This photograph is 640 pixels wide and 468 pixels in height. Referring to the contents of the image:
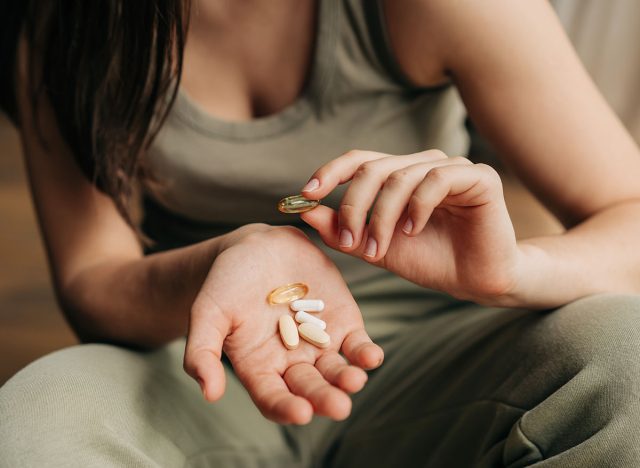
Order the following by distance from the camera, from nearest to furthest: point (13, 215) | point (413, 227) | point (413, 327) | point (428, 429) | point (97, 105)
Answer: point (413, 227), point (428, 429), point (97, 105), point (413, 327), point (13, 215)

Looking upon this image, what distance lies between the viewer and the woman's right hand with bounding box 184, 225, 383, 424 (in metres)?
0.60

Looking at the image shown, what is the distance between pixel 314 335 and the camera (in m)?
0.68

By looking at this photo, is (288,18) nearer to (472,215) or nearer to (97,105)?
(97,105)

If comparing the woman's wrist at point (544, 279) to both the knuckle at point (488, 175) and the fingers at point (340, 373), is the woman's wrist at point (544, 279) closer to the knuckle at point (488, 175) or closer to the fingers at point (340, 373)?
the knuckle at point (488, 175)

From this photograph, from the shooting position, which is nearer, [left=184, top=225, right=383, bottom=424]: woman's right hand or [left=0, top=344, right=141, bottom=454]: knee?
[left=184, top=225, right=383, bottom=424]: woman's right hand

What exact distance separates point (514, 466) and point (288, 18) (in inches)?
25.7

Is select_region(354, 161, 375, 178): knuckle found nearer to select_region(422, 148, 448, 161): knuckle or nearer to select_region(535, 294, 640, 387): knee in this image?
select_region(422, 148, 448, 161): knuckle

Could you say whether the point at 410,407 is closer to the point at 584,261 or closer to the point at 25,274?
the point at 584,261

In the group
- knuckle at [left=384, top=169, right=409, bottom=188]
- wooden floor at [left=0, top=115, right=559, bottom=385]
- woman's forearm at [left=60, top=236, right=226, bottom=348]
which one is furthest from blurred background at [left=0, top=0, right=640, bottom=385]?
knuckle at [left=384, top=169, right=409, bottom=188]

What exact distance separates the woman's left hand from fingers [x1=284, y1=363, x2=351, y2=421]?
4.8 inches

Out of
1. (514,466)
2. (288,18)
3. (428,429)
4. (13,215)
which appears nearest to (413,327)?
(428,429)

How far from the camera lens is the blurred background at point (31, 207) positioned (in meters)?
1.71

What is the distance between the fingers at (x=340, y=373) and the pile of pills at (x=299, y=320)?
21mm

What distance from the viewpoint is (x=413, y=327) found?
1079mm
